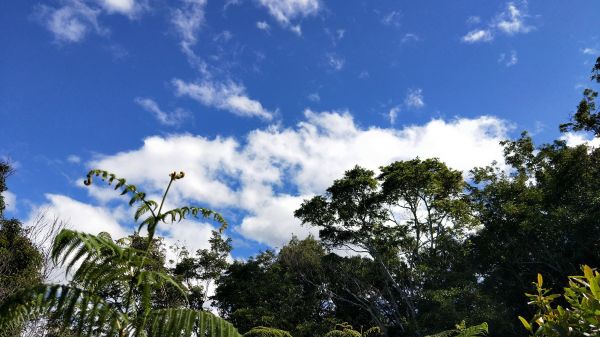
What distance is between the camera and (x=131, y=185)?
278 centimetres

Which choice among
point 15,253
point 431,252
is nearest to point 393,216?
point 431,252

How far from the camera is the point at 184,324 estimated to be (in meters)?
2.38

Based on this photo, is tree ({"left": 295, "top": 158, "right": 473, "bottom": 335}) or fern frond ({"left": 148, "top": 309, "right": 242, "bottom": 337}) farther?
tree ({"left": 295, "top": 158, "right": 473, "bottom": 335})

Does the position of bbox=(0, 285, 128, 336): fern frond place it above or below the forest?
below

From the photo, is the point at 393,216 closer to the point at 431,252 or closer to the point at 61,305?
the point at 431,252

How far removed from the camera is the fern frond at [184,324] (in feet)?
7.75

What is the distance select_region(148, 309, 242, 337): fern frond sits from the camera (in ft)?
7.75

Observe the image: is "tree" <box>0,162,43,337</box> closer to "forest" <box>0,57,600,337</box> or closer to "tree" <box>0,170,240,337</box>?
"forest" <box>0,57,600,337</box>

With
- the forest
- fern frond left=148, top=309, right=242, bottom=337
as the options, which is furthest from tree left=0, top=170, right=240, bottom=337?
the forest

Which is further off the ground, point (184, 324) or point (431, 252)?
point (431, 252)

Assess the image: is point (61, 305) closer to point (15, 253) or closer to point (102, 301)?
point (102, 301)

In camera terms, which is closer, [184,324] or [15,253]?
[184,324]

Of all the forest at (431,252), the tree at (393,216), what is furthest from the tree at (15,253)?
the tree at (393,216)

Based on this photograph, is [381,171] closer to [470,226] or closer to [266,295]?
[470,226]
